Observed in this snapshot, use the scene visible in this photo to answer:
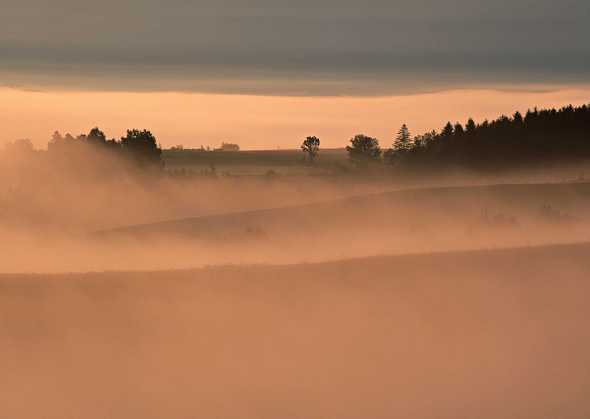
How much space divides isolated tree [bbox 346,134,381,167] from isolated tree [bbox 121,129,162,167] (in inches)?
1620

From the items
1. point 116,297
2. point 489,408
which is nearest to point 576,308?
point 489,408

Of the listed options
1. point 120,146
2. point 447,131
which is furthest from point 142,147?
point 447,131

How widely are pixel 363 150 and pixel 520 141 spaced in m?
72.6

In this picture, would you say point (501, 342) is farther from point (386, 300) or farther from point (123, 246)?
point (123, 246)

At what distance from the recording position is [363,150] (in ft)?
521

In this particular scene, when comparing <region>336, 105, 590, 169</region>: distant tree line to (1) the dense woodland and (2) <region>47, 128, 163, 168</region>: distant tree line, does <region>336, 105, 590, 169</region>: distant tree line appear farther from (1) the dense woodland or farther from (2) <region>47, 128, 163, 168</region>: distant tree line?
(2) <region>47, 128, 163, 168</region>: distant tree line

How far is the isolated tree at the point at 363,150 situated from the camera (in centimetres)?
15775

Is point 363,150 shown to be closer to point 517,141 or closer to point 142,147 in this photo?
point 142,147

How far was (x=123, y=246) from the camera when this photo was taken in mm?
53125

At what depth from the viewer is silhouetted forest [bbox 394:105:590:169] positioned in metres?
83.3

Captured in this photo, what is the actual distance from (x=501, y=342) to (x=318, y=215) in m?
44.0

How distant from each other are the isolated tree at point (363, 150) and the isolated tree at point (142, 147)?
4114 centimetres

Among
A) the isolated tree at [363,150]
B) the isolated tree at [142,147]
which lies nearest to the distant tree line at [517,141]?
the isolated tree at [142,147]

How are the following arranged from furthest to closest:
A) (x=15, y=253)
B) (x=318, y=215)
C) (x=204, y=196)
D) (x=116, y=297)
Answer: (x=204, y=196) < (x=318, y=215) < (x=15, y=253) < (x=116, y=297)
